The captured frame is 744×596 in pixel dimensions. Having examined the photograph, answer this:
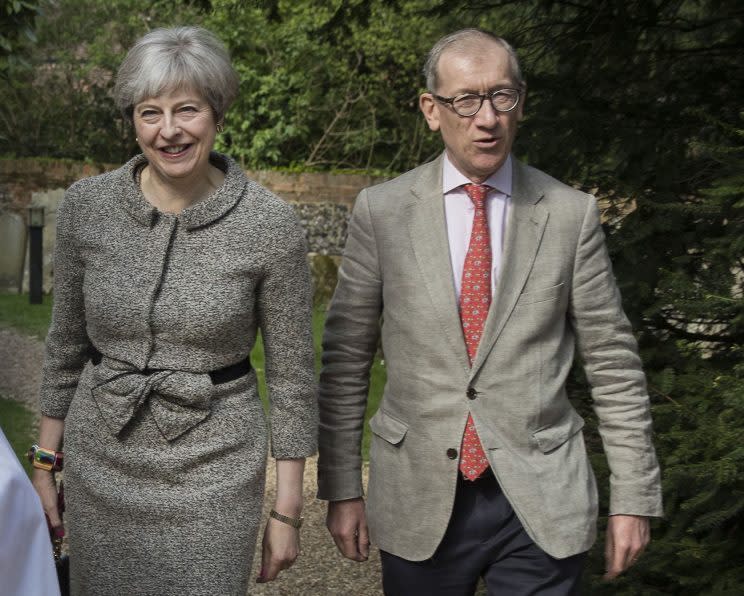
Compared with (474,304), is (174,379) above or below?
below

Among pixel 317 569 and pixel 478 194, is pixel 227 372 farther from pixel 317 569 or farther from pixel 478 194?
pixel 317 569

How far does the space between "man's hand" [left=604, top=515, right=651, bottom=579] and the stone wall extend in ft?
41.2

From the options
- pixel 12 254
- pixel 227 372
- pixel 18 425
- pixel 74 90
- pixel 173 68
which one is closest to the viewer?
pixel 173 68

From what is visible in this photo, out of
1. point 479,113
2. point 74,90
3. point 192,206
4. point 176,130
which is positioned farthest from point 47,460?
point 74,90

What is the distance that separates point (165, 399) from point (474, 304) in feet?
2.45

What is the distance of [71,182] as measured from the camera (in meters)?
16.8

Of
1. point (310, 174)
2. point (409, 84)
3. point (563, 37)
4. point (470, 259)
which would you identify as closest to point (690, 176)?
point (563, 37)

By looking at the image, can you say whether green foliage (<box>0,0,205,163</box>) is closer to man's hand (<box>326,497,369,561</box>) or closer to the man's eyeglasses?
man's hand (<box>326,497,369,561</box>)

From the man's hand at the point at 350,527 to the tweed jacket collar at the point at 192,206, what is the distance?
2.67 feet

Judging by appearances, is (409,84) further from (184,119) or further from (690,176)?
(184,119)

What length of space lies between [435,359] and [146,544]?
0.78 m

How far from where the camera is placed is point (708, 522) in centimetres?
400

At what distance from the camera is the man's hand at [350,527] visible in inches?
130

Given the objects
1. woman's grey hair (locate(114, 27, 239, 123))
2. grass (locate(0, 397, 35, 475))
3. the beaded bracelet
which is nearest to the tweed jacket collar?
woman's grey hair (locate(114, 27, 239, 123))
